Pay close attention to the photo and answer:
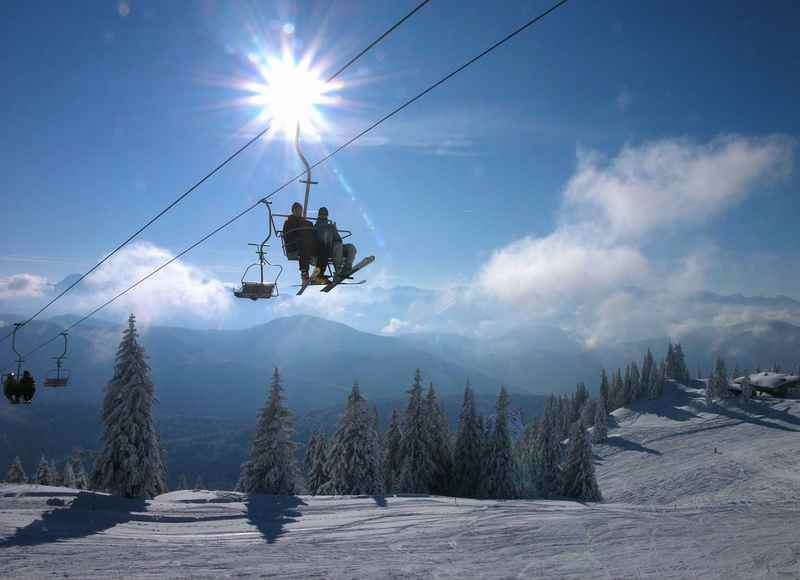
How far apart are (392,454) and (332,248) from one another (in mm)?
42518

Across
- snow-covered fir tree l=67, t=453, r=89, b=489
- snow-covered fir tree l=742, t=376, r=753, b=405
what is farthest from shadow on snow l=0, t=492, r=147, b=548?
snow-covered fir tree l=742, t=376, r=753, b=405

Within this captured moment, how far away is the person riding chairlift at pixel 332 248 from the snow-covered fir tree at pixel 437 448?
Result: 110 feet

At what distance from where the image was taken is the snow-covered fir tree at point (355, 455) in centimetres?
3772

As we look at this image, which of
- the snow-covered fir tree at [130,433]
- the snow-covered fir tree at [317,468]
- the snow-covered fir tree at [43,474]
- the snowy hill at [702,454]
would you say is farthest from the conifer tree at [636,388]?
the snow-covered fir tree at [43,474]

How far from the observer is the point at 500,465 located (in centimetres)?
4300

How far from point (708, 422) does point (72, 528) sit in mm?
104731

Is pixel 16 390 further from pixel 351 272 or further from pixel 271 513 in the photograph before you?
pixel 351 272

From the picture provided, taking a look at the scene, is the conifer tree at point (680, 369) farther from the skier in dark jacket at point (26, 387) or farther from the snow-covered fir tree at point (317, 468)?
the skier in dark jacket at point (26, 387)

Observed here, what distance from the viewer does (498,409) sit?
4456 cm

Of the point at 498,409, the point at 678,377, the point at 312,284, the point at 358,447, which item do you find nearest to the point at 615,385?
the point at 678,377

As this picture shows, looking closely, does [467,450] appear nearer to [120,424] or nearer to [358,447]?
[358,447]

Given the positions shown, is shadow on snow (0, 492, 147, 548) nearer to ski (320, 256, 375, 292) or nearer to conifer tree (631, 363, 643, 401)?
ski (320, 256, 375, 292)

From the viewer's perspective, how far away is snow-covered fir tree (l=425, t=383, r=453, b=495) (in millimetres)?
44031

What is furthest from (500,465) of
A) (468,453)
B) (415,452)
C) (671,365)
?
(671,365)
